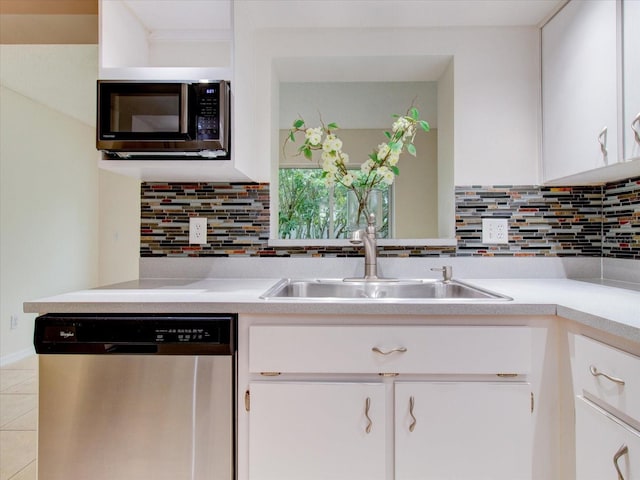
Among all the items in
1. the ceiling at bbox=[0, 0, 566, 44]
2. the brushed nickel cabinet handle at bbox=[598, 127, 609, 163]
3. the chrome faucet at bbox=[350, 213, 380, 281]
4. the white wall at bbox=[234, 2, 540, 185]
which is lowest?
the chrome faucet at bbox=[350, 213, 380, 281]

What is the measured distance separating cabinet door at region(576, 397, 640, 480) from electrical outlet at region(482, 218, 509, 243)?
840 millimetres

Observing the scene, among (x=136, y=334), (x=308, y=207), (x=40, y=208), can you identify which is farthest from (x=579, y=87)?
(x=40, y=208)

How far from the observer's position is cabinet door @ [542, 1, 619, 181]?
1253mm

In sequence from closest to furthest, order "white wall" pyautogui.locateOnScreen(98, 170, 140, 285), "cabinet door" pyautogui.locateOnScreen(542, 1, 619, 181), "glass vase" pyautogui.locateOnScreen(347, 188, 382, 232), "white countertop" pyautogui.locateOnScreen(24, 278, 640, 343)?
1. "white countertop" pyautogui.locateOnScreen(24, 278, 640, 343)
2. "cabinet door" pyautogui.locateOnScreen(542, 1, 619, 181)
3. "glass vase" pyautogui.locateOnScreen(347, 188, 382, 232)
4. "white wall" pyautogui.locateOnScreen(98, 170, 140, 285)

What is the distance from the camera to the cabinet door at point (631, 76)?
115cm

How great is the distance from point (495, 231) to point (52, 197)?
417 centimetres

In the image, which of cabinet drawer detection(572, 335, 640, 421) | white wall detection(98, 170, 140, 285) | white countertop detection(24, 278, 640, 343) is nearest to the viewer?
cabinet drawer detection(572, 335, 640, 421)

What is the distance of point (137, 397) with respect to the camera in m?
1.14

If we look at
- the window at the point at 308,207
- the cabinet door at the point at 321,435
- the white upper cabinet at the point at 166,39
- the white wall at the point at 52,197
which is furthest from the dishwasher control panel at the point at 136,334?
the white wall at the point at 52,197

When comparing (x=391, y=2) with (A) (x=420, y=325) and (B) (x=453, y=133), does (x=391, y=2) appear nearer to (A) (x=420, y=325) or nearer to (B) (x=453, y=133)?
(B) (x=453, y=133)

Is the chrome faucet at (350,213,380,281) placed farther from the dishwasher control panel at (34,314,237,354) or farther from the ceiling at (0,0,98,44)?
the ceiling at (0,0,98,44)

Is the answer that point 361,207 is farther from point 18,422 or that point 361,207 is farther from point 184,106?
point 18,422

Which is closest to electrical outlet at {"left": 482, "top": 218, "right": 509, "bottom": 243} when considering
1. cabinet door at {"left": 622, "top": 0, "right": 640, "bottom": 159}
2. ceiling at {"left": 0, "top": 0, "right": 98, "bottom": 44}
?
cabinet door at {"left": 622, "top": 0, "right": 640, "bottom": 159}

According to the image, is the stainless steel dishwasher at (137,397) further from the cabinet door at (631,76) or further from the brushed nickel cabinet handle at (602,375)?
the cabinet door at (631,76)
